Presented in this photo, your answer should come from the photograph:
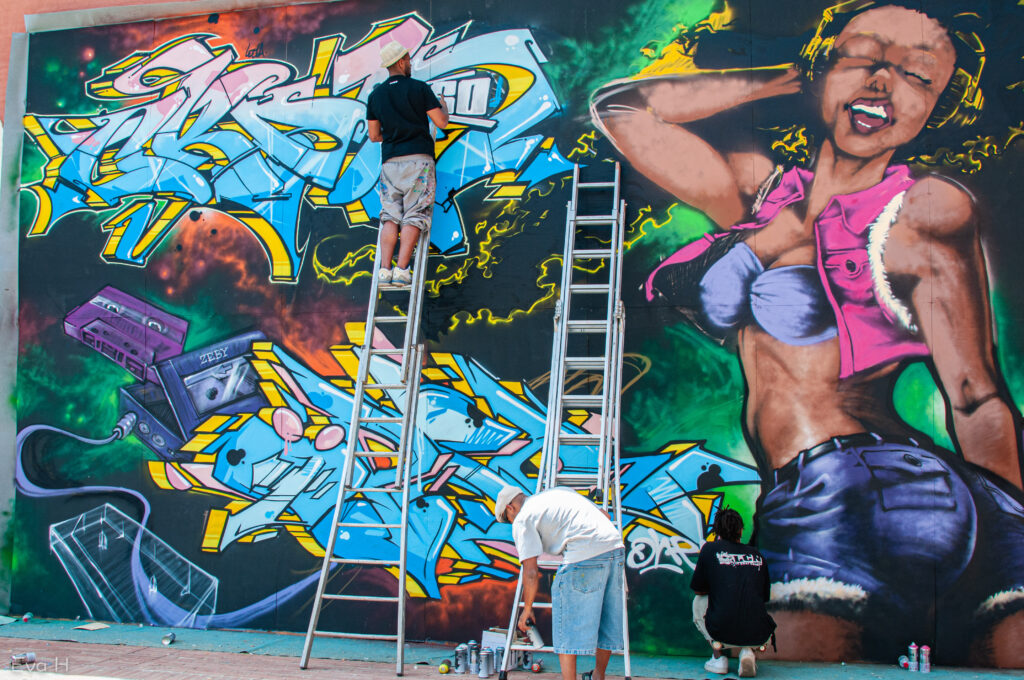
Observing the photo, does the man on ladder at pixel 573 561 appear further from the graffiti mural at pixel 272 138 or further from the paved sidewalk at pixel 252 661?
the graffiti mural at pixel 272 138

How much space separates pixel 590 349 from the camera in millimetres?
6469

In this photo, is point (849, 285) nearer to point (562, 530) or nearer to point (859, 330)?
point (859, 330)

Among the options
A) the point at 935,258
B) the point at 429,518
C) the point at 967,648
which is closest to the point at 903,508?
the point at 967,648

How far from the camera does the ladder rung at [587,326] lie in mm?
6105

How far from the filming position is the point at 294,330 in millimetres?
7051

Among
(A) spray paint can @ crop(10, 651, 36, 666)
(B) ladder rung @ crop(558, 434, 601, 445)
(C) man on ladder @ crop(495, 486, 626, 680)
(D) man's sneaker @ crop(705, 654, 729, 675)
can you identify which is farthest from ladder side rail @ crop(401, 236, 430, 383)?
(A) spray paint can @ crop(10, 651, 36, 666)

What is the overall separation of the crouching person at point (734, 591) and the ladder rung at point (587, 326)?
1.54 m

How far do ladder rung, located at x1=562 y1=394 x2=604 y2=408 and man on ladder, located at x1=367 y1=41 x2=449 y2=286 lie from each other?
5.16 ft

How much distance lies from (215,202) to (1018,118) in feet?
20.6

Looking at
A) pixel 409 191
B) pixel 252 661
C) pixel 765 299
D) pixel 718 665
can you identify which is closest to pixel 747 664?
pixel 718 665

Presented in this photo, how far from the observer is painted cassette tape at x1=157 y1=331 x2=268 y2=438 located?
709 cm

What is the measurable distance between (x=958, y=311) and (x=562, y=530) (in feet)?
11.1

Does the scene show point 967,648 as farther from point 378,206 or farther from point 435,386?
point 378,206

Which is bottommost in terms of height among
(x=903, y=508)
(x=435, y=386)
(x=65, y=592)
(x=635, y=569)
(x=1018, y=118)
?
(x=65, y=592)
